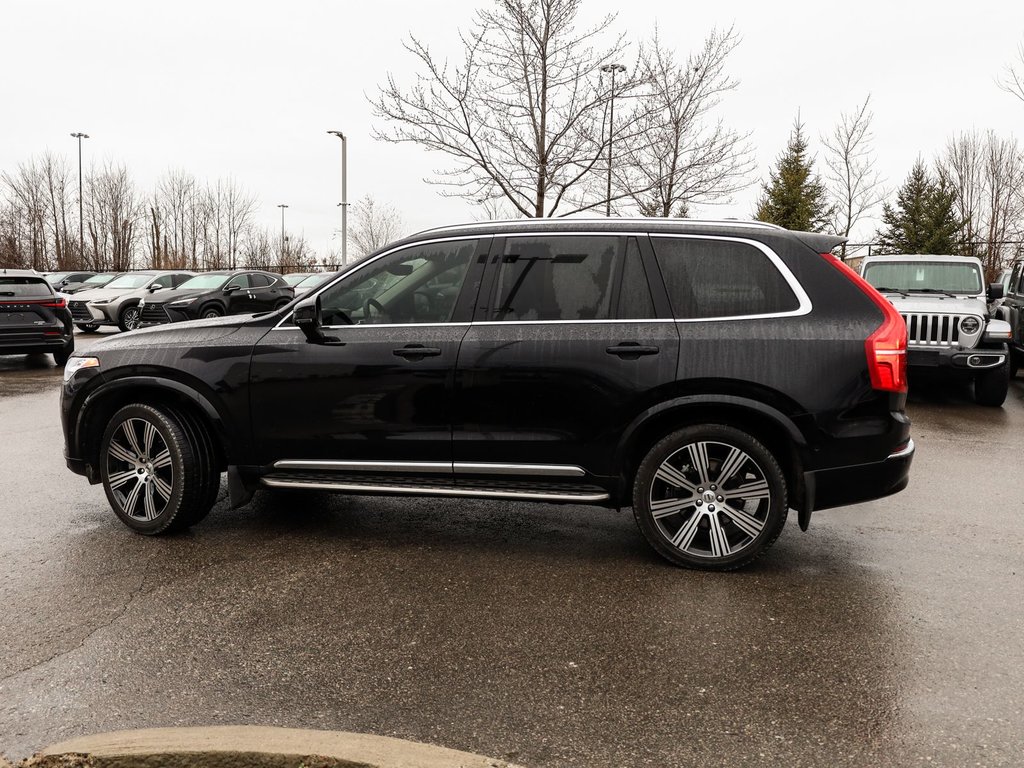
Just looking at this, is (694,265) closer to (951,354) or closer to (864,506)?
(864,506)

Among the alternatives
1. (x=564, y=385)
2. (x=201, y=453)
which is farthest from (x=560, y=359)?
(x=201, y=453)

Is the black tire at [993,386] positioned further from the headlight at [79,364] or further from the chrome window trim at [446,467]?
the headlight at [79,364]

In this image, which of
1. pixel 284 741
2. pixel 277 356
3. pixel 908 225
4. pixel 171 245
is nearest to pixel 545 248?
pixel 277 356

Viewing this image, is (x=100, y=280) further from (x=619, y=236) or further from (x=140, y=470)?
(x=619, y=236)

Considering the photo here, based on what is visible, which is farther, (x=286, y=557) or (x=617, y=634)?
(x=286, y=557)

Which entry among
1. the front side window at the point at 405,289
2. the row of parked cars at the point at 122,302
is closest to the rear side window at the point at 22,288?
the row of parked cars at the point at 122,302

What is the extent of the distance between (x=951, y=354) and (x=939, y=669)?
7.81m

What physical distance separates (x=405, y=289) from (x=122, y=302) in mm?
20563

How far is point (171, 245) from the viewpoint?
54188 millimetres

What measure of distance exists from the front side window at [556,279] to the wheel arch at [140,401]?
1.82 m

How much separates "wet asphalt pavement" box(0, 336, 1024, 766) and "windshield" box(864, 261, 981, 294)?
250 inches

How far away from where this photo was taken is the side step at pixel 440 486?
14.9ft

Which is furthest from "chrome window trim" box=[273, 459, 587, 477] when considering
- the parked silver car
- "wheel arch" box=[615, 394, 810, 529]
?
the parked silver car

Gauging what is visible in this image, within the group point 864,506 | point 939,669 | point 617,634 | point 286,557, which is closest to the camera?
point 939,669
